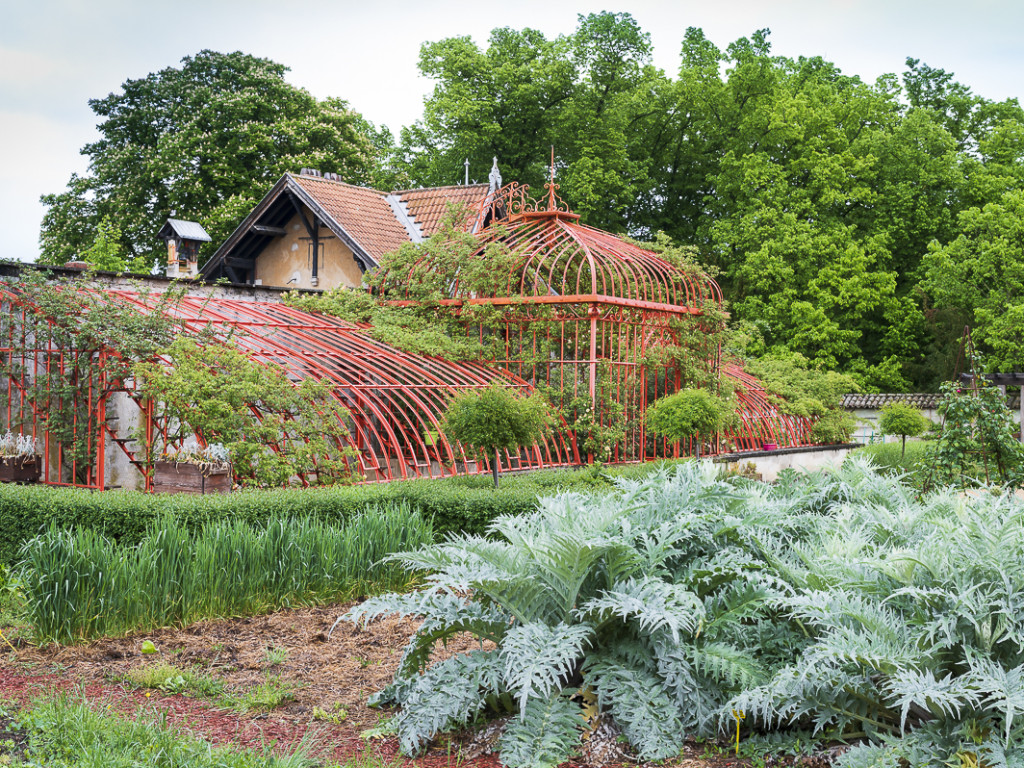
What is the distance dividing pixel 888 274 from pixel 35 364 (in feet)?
80.1

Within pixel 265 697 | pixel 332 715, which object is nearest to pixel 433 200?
pixel 265 697

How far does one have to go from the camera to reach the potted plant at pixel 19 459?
11266 millimetres

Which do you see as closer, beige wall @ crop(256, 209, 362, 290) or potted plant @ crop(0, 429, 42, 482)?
potted plant @ crop(0, 429, 42, 482)

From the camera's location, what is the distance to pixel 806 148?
29703 mm

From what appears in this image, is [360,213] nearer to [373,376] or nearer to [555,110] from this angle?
[373,376]

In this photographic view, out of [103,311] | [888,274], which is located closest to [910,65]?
[888,274]

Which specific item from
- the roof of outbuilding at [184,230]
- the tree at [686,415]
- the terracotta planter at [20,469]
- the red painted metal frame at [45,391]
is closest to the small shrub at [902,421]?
the tree at [686,415]

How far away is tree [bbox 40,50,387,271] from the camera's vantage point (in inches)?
1195

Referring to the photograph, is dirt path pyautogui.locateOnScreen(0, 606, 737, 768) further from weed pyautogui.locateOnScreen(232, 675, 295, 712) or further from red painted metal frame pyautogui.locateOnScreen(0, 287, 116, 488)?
red painted metal frame pyautogui.locateOnScreen(0, 287, 116, 488)

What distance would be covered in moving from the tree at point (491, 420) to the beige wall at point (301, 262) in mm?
11068

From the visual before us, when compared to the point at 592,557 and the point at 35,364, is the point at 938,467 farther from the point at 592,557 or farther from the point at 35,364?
the point at 35,364

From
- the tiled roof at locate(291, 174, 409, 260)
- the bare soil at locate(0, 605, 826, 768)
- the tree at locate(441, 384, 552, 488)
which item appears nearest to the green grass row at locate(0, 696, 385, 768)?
the bare soil at locate(0, 605, 826, 768)

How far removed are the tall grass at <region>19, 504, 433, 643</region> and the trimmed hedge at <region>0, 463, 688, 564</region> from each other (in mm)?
349

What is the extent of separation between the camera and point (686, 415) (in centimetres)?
1261
